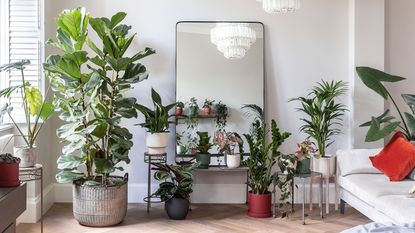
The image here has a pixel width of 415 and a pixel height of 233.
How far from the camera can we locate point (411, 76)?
5.74 metres

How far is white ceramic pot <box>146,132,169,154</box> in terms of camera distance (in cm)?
506

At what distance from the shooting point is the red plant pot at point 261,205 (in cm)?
498

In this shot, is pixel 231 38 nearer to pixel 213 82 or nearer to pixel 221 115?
pixel 213 82

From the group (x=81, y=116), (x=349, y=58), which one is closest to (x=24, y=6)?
(x=81, y=116)

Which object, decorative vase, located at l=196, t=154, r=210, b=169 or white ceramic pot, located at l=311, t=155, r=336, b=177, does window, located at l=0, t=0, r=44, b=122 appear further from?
white ceramic pot, located at l=311, t=155, r=336, b=177

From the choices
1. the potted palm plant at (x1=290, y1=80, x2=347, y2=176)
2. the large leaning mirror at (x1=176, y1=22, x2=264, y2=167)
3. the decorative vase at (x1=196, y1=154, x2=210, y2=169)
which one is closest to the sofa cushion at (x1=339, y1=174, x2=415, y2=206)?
the potted palm plant at (x1=290, y1=80, x2=347, y2=176)

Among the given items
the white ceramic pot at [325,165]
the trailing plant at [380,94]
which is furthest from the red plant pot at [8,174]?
the trailing plant at [380,94]

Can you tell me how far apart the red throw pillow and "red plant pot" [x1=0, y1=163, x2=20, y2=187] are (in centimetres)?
333

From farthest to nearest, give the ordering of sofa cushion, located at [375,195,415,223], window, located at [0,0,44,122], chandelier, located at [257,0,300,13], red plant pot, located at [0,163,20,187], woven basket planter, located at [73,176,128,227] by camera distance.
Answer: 1. window, located at [0,0,44,122]
2. woven basket planter, located at [73,176,128,227]
3. chandelier, located at [257,0,300,13]
4. sofa cushion, located at [375,195,415,223]
5. red plant pot, located at [0,163,20,187]

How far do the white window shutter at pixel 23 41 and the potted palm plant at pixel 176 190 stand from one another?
1504 millimetres

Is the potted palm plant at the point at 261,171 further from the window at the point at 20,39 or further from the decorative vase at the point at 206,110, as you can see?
the window at the point at 20,39

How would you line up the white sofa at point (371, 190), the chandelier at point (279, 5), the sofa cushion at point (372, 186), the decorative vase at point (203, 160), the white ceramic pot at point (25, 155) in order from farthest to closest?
the decorative vase at point (203, 160), the chandelier at point (279, 5), the sofa cushion at point (372, 186), the white ceramic pot at point (25, 155), the white sofa at point (371, 190)

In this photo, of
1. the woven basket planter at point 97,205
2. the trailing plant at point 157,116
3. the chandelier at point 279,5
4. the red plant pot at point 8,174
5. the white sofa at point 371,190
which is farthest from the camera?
the trailing plant at point 157,116

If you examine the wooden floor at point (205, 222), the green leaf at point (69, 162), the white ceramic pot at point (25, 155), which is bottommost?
the wooden floor at point (205, 222)
